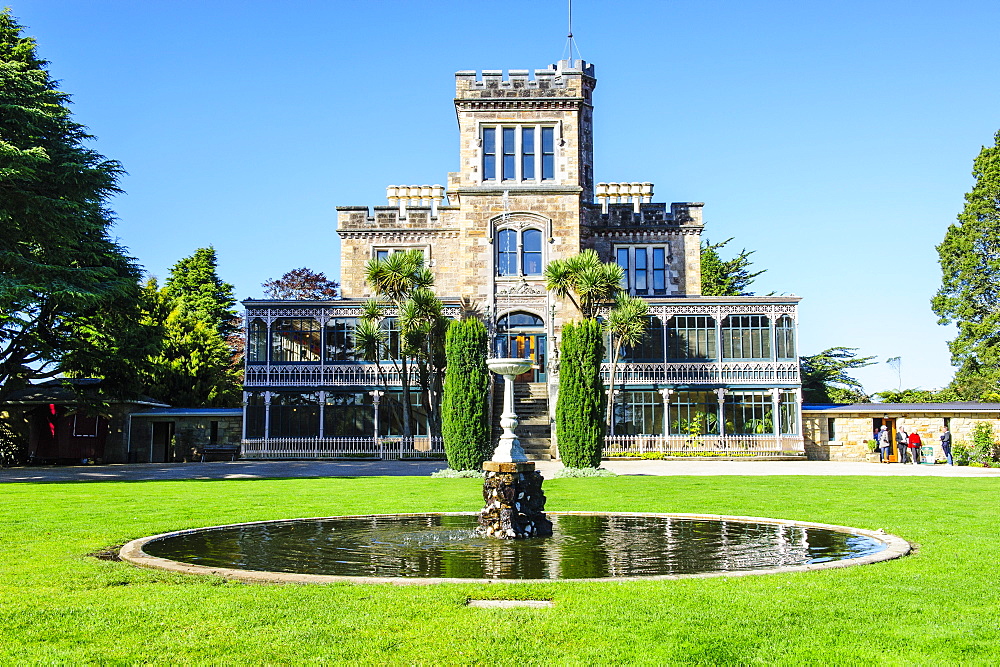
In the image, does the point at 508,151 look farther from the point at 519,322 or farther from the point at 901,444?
the point at 901,444

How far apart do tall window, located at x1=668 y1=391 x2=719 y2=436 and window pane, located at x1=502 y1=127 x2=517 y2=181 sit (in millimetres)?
11795

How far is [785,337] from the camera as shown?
37.8 meters

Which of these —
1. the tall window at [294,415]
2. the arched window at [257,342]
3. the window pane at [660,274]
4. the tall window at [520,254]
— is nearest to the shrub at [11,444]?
the arched window at [257,342]

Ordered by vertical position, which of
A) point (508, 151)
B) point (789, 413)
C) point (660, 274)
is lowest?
point (789, 413)

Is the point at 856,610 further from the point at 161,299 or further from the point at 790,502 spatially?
the point at 161,299

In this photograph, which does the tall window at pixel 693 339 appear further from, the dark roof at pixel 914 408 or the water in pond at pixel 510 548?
the water in pond at pixel 510 548

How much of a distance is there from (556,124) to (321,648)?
35.3m

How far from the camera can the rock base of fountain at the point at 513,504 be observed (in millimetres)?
10922

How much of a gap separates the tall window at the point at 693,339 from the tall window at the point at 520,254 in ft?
20.7

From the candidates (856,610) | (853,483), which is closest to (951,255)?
(853,483)

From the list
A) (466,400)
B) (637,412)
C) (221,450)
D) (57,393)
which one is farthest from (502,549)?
(57,393)

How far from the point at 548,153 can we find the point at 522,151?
1109mm

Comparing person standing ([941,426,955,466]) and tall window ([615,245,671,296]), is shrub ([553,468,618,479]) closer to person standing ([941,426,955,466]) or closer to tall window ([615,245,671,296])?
person standing ([941,426,955,466])

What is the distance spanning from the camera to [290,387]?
37781mm
